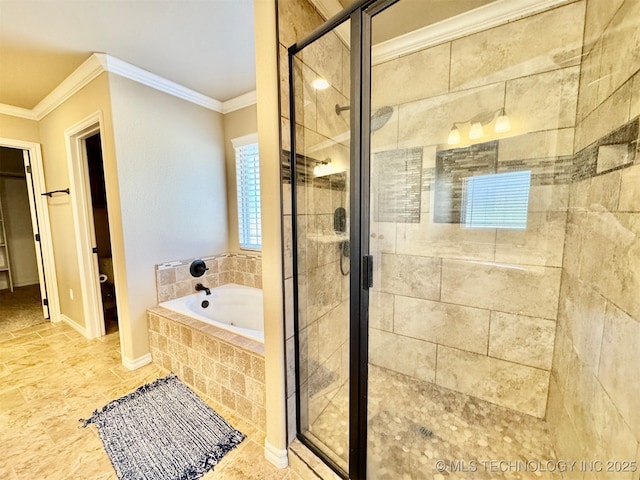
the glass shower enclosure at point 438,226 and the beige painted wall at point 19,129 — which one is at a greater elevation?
the beige painted wall at point 19,129

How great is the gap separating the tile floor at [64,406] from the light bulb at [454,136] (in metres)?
2.22

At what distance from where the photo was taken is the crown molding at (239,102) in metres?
2.65

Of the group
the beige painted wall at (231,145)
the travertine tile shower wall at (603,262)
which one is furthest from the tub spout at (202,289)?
the travertine tile shower wall at (603,262)

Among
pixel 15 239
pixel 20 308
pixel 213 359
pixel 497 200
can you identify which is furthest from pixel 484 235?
pixel 15 239

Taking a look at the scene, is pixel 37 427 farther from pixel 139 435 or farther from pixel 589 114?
pixel 589 114

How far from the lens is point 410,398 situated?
183 centimetres

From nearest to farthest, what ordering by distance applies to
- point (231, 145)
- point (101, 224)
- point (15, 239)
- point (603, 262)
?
1. point (603, 262)
2. point (231, 145)
3. point (101, 224)
4. point (15, 239)

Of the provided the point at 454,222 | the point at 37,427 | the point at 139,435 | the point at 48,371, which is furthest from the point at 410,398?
the point at 48,371

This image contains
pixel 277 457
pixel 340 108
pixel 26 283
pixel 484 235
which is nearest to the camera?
pixel 340 108

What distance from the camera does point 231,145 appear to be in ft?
9.59

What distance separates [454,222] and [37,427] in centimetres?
305

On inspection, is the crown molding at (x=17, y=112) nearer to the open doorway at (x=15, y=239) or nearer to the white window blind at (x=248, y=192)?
the open doorway at (x=15, y=239)

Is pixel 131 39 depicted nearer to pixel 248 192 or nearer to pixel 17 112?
pixel 248 192

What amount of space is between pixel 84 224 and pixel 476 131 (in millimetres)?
3571
